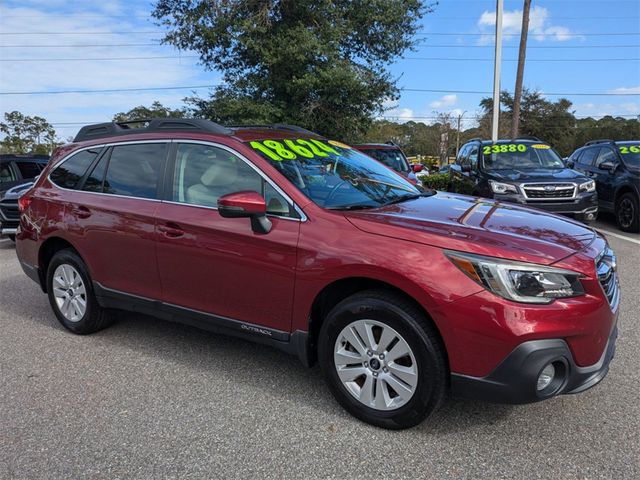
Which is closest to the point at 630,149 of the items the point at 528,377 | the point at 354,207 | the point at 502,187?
the point at 502,187

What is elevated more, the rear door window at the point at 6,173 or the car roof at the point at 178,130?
the car roof at the point at 178,130

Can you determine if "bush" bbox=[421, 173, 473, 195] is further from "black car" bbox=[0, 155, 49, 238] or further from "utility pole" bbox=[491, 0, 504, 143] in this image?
"black car" bbox=[0, 155, 49, 238]

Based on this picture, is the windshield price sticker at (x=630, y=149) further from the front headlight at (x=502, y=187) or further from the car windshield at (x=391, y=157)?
the car windshield at (x=391, y=157)

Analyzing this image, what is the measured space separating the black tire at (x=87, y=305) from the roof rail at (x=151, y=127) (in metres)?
1.07

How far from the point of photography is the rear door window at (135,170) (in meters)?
3.82

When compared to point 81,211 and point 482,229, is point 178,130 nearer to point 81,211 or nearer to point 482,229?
point 81,211

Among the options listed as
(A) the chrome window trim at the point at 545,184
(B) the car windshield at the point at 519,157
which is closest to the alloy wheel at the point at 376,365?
(A) the chrome window trim at the point at 545,184

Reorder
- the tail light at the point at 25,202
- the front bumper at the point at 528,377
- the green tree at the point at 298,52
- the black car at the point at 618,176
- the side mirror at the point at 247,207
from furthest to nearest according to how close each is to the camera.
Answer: the green tree at the point at 298,52 < the black car at the point at 618,176 < the tail light at the point at 25,202 < the side mirror at the point at 247,207 < the front bumper at the point at 528,377

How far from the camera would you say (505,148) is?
9977 mm

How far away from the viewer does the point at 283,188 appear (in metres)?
3.17

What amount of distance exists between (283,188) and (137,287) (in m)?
1.54

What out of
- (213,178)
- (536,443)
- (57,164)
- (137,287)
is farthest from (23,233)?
(536,443)

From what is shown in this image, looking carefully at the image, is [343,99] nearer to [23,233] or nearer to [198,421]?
[23,233]

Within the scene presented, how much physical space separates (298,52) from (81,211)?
35.6ft
